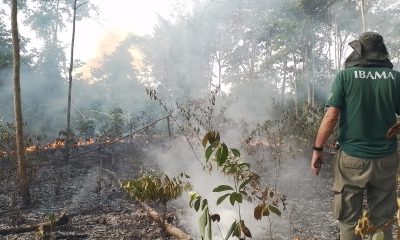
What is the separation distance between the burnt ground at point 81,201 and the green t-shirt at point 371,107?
3.50m

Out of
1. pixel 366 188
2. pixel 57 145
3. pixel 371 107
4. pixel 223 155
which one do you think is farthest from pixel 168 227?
pixel 57 145

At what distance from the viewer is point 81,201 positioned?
8.23 meters

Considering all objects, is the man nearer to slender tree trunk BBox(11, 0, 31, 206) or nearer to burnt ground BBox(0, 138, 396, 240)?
burnt ground BBox(0, 138, 396, 240)

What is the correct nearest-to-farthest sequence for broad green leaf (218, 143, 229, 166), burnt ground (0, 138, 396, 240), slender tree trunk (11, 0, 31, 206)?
broad green leaf (218, 143, 229, 166), burnt ground (0, 138, 396, 240), slender tree trunk (11, 0, 31, 206)

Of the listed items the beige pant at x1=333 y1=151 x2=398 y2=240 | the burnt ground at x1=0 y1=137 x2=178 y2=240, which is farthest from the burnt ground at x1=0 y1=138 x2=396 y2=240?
the beige pant at x1=333 y1=151 x2=398 y2=240

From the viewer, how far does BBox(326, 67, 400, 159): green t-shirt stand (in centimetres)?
274

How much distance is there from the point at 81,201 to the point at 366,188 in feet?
22.6

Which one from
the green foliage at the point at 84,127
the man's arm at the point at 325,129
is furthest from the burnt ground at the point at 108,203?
the green foliage at the point at 84,127

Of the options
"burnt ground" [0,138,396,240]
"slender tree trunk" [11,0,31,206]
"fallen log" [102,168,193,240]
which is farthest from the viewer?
"slender tree trunk" [11,0,31,206]

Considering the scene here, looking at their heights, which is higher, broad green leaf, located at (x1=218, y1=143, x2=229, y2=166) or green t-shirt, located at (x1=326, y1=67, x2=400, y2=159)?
green t-shirt, located at (x1=326, y1=67, x2=400, y2=159)

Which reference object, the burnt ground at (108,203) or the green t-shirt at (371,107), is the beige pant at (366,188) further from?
the burnt ground at (108,203)

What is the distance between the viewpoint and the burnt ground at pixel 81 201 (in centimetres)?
570

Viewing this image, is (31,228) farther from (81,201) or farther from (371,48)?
(371,48)

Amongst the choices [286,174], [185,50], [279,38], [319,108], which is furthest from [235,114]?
[286,174]
